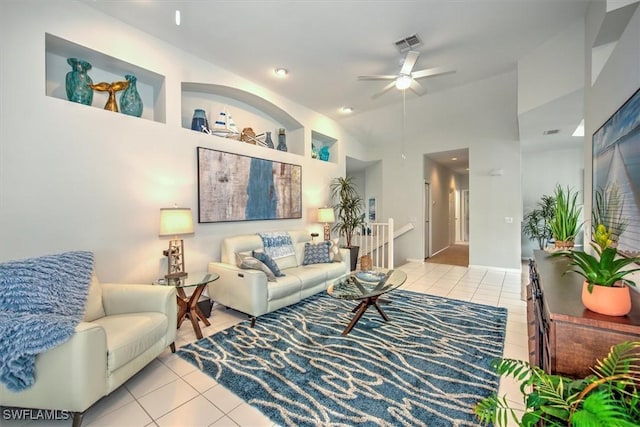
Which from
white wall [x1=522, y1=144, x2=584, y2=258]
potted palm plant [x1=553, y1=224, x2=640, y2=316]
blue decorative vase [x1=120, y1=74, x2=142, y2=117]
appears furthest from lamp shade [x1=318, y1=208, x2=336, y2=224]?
white wall [x1=522, y1=144, x2=584, y2=258]

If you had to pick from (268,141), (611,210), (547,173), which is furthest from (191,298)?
(547,173)

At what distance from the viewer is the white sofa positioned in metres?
2.88

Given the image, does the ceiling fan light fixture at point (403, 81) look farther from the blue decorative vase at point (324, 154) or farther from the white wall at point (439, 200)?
the white wall at point (439, 200)

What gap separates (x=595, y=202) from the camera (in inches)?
83.7

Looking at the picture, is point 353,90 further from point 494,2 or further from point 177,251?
point 177,251

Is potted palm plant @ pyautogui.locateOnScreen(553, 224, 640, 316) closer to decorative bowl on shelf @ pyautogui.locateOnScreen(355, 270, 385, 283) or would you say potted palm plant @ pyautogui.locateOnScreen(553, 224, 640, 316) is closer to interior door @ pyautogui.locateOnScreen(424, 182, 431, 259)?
decorative bowl on shelf @ pyautogui.locateOnScreen(355, 270, 385, 283)

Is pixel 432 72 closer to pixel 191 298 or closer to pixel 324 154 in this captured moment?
pixel 324 154

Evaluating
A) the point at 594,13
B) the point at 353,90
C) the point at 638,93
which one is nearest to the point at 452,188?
the point at 353,90

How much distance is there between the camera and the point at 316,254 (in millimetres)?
4113

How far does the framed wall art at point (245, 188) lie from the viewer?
352 cm

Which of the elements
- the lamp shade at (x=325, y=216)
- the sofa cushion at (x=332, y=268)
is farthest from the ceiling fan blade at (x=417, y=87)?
the sofa cushion at (x=332, y=268)

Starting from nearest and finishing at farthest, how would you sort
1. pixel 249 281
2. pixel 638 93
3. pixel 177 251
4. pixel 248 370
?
pixel 638 93
pixel 248 370
pixel 249 281
pixel 177 251

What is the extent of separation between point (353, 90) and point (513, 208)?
394 centimetres

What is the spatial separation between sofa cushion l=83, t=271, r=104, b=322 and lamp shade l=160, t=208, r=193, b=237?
75cm
